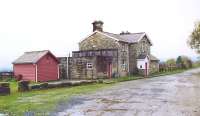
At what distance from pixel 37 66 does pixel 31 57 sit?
241 cm

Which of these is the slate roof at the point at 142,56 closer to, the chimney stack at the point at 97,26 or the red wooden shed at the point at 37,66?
the chimney stack at the point at 97,26

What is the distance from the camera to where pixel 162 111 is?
15.4 m

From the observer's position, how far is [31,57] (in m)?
40.1

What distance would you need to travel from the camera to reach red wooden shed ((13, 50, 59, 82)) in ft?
126

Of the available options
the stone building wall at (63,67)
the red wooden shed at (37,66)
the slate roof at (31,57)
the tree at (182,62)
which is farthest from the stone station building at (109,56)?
the tree at (182,62)

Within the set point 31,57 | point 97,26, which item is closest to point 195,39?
point 97,26

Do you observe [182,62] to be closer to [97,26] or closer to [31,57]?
[97,26]

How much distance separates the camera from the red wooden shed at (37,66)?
38375 millimetres

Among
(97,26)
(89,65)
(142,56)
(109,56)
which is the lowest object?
(89,65)

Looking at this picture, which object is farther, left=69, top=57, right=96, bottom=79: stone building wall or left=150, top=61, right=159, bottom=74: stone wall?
left=150, top=61, right=159, bottom=74: stone wall

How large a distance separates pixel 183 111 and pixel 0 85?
1352 cm

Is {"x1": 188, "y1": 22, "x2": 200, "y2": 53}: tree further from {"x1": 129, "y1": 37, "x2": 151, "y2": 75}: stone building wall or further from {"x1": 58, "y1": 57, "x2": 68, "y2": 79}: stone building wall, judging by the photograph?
{"x1": 58, "y1": 57, "x2": 68, "y2": 79}: stone building wall

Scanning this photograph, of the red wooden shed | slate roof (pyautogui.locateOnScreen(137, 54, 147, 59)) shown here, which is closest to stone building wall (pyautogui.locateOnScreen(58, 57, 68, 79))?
the red wooden shed

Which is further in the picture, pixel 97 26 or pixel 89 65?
pixel 97 26
